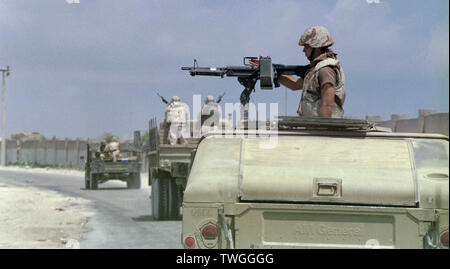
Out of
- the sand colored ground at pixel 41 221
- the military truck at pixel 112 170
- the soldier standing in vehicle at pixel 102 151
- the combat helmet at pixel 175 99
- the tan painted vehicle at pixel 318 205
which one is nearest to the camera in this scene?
the tan painted vehicle at pixel 318 205

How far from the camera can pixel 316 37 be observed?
6.61 metres

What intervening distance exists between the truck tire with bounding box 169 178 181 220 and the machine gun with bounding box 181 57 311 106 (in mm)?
6530

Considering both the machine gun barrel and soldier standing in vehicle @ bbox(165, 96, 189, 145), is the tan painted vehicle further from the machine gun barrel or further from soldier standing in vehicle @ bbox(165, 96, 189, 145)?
soldier standing in vehicle @ bbox(165, 96, 189, 145)

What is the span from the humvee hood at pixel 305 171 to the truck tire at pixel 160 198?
8.34m

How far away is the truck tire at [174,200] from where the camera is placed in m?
14.0

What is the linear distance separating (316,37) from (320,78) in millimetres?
382

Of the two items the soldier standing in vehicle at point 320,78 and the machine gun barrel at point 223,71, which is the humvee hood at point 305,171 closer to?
the soldier standing in vehicle at point 320,78

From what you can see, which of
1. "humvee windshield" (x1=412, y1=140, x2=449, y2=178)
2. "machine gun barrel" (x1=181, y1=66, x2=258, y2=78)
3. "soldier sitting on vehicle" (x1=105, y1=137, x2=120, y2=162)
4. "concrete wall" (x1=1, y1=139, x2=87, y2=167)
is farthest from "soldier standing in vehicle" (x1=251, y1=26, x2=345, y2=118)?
"concrete wall" (x1=1, y1=139, x2=87, y2=167)

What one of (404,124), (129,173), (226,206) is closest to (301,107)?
(226,206)

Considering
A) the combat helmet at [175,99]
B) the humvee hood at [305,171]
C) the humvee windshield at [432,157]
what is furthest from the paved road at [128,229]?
the humvee windshield at [432,157]

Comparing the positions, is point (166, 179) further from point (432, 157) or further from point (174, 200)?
point (432, 157)

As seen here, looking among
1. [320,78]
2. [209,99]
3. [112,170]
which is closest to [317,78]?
[320,78]
